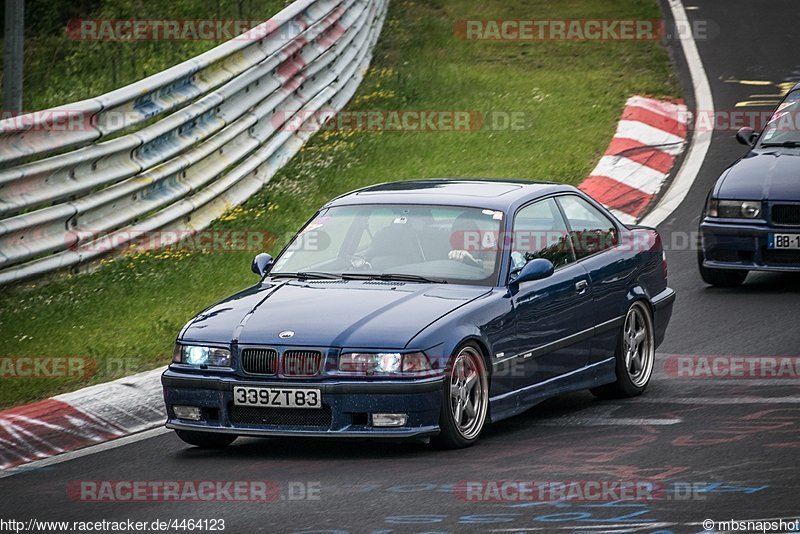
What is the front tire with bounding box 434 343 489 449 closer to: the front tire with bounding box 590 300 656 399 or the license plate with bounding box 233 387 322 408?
the license plate with bounding box 233 387 322 408

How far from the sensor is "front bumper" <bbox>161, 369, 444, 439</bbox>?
7555mm

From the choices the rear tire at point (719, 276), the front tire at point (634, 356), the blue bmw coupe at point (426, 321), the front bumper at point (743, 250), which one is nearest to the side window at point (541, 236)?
the blue bmw coupe at point (426, 321)

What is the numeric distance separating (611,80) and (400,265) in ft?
36.8

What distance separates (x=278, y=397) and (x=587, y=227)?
9.08ft

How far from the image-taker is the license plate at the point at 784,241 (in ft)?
39.8

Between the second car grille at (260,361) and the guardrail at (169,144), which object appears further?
the guardrail at (169,144)

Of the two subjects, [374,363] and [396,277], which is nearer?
[374,363]

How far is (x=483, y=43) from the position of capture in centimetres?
2136

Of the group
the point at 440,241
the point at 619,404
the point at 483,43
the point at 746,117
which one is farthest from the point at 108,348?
the point at 483,43

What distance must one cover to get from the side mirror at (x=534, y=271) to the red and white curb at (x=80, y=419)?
2295mm

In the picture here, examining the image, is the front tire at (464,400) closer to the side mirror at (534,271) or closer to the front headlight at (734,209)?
the side mirror at (534,271)

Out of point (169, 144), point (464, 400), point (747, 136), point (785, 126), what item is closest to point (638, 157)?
point (747, 136)

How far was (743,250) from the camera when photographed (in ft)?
40.5

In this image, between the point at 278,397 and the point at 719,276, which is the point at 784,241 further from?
the point at 278,397
